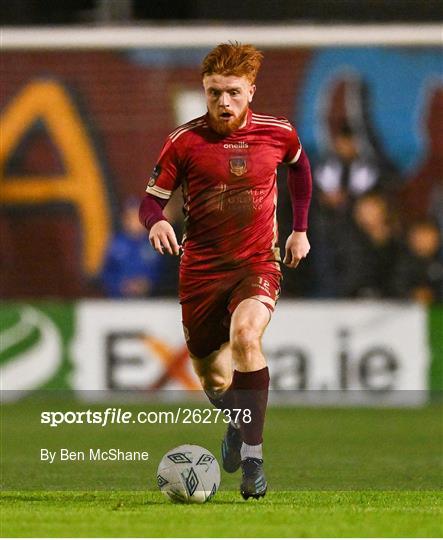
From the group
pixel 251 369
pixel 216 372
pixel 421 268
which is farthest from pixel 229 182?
pixel 421 268

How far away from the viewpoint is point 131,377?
1504 cm

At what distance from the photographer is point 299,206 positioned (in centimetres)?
858

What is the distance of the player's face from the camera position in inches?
311

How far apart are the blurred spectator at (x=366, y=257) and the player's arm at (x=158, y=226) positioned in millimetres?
8873

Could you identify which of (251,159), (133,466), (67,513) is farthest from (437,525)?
(133,466)

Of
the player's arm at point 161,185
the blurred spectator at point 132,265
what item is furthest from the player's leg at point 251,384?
the blurred spectator at point 132,265

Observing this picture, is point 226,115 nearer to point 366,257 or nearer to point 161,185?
point 161,185

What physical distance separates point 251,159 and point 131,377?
716 centimetres

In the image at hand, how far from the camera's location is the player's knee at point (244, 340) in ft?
25.5

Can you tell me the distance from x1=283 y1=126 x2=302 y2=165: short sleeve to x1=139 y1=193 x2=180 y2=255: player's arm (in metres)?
0.72

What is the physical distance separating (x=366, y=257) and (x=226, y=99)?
30.2ft

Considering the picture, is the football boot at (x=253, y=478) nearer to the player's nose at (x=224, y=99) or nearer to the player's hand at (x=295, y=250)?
the player's hand at (x=295, y=250)

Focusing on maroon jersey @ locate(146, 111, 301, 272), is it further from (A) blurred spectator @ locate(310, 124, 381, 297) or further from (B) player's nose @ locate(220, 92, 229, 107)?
(A) blurred spectator @ locate(310, 124, 381, 297)

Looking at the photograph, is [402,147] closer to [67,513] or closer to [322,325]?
[322,325]
